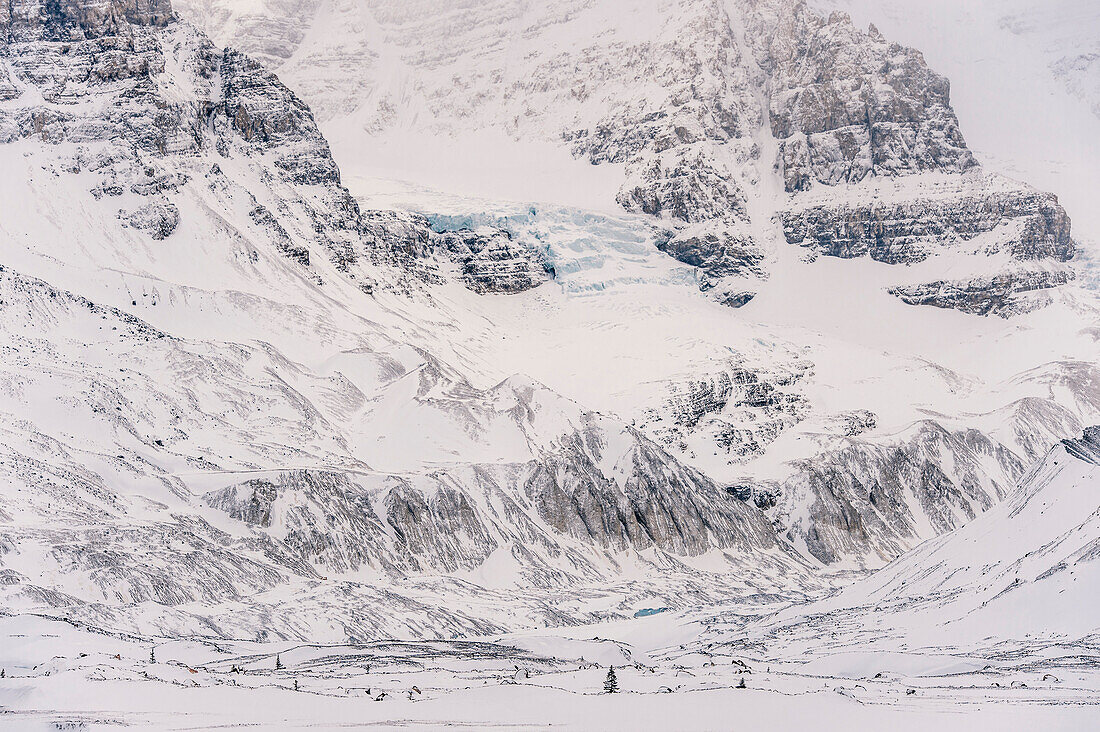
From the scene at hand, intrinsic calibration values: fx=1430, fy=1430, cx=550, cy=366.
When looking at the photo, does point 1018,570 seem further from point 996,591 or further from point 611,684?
point 611,684

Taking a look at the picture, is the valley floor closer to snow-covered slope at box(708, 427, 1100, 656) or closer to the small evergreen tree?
the small evergreen tree

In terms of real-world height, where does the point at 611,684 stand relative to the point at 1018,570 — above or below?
above

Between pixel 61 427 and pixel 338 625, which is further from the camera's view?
pixel 61 427

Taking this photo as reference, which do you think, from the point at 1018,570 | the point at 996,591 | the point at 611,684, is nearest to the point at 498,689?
the point at 611,684

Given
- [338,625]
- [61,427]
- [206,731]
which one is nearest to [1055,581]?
[206,731]

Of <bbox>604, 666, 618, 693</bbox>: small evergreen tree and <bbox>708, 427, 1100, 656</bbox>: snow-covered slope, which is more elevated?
<bbox>604, 666, 618, 693</bbox>: small evergreen tree

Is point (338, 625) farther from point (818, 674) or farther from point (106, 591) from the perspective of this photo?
point (818, 674)

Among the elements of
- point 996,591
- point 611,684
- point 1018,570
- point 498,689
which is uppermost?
point 611,684

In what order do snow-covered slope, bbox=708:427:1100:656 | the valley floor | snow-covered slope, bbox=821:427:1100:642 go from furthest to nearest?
snow-covered slope, bbox=821:427:1100:642 < snow-covered slope, bbox=708:427:1100:656 < the valley floor

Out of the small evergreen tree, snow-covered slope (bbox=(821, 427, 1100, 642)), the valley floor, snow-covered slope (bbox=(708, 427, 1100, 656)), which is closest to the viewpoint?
the valley floor

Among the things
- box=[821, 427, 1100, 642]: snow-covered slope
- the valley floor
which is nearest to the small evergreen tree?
the valley floor

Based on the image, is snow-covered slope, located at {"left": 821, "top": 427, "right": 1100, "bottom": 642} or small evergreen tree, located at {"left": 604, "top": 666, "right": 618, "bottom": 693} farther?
snow-covered slope, located at {"left": 821, "top": 427, "right": 1100, "bottom": 642}
